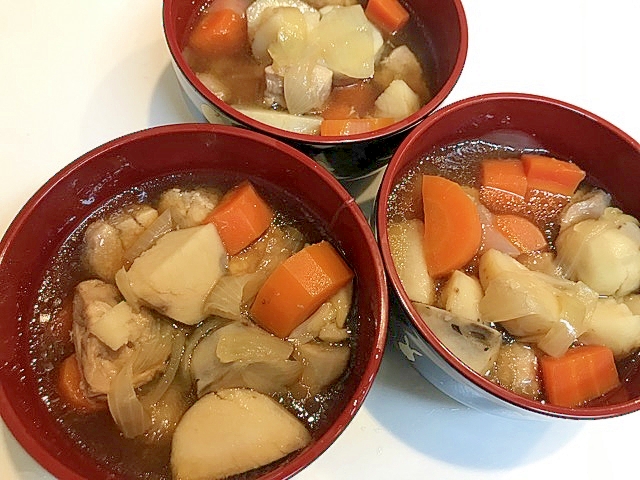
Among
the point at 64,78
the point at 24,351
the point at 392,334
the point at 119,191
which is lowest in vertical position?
the point at 392,334

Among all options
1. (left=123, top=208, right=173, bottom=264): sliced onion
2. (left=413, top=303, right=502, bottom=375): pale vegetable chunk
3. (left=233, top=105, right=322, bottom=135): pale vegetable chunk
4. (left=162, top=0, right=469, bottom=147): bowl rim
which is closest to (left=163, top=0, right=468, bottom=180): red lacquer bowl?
(left=162, top=0, right=469, bottom=147): bowl rim

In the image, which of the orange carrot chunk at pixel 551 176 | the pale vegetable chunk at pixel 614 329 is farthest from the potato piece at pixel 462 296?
the orange carrot chunk at pixel 551 176

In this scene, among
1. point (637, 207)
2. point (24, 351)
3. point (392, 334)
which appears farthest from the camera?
point (637, 207)

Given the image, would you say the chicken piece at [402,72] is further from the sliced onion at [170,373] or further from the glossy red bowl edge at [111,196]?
the sliced onion at [170,373]

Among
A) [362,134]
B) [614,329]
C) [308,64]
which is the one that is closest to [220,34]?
[308,64]

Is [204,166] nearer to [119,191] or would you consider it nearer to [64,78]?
[119,191]

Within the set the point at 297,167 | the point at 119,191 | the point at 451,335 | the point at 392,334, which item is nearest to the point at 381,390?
the point at 392,334
